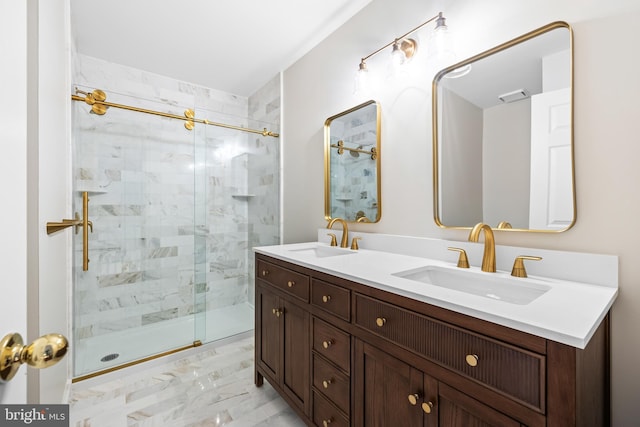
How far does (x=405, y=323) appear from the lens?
2.98 feet

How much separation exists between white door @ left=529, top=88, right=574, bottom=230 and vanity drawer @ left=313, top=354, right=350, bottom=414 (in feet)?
3.26

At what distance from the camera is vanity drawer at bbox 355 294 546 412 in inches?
25.4

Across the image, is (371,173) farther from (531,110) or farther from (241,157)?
(241,157)

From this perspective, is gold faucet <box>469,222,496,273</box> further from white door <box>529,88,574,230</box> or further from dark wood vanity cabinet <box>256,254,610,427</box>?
dark wood vanity cabinet <box>256,254,610,427</box>

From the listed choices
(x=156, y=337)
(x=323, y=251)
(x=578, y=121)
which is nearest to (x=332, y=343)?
(x=323, y=251)

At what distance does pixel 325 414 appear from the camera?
1.24 metres

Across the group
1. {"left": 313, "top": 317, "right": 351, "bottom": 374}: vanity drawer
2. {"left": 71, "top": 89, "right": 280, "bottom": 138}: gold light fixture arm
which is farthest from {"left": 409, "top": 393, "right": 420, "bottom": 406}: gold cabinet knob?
{"left": 71, "top": 89, "right": 280, "bottom": 138}: gold light fixture arm

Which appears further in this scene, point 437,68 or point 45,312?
point 437,68

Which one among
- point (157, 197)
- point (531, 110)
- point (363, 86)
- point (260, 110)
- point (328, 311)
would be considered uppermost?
Result: point (260, 110)

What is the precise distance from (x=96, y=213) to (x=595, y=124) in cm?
320

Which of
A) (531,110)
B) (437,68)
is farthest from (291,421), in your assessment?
(437,68)

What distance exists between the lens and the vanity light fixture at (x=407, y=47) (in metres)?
1.31

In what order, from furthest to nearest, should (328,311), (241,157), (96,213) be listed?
(241,157) → (96,213) → (328,311)

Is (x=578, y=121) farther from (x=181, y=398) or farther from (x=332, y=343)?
(x=181, y=398)
